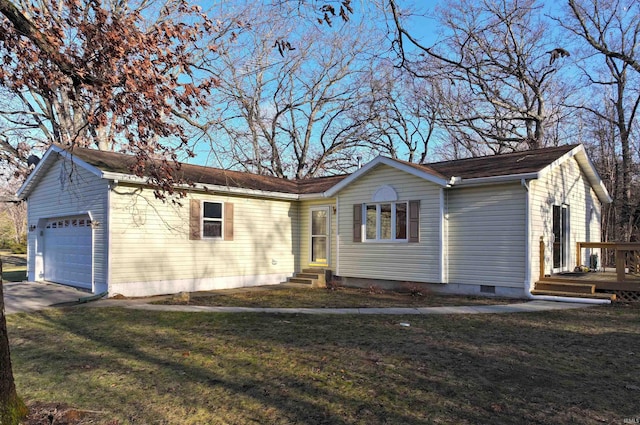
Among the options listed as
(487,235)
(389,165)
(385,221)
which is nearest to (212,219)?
(385,221)

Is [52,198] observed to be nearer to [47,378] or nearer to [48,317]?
[48,317]

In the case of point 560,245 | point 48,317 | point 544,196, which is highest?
point 544,196

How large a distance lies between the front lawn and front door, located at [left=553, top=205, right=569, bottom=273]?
4.16 meters

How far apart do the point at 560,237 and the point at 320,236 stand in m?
7.46

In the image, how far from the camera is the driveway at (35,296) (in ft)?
31.6

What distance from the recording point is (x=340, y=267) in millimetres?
14078

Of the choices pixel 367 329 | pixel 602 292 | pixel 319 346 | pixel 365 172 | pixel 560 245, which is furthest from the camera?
pixel 365 172

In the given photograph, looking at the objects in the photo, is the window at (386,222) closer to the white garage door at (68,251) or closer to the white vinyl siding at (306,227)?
the white vinyl siding at (306,227)

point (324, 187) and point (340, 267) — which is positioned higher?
point (324, 187)

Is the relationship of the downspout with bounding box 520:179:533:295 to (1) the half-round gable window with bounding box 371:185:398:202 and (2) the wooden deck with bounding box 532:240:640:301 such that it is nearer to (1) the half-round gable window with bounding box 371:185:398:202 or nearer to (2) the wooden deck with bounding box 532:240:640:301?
(2) the wooden deck with bounding box 532:240:640:301

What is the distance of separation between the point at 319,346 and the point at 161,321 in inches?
134

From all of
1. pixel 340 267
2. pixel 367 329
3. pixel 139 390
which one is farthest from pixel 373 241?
pixel 139 390

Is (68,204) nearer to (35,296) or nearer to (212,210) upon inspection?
(35,296)

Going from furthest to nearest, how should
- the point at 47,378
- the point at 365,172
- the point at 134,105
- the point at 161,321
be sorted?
the point at 365,172 → the point at 161,321 → the point at 134,105 → the point at 47,378
